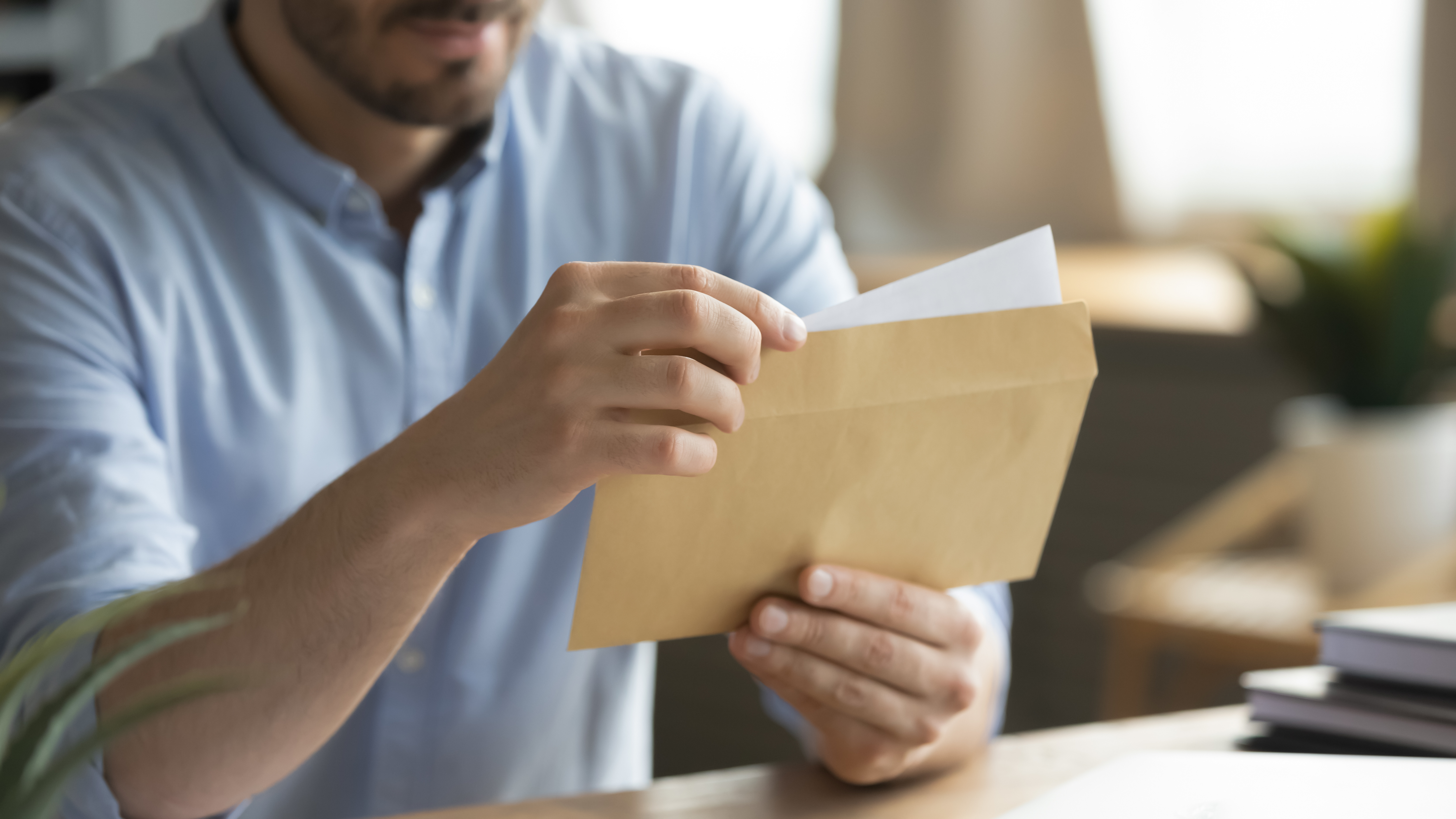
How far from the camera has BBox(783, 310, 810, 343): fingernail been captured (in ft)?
1.87

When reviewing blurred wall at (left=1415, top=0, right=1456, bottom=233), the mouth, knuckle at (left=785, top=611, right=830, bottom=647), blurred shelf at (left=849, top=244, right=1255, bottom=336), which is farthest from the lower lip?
blurred wall at (left=1415, top=0, right=1456, bottom=233)

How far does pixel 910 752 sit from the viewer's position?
2.31 feet

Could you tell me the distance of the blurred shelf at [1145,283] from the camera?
206cm

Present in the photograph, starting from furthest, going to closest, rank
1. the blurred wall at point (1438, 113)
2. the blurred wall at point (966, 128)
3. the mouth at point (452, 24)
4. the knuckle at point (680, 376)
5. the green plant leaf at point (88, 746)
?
1. the blurred wall at point (966, 128)
2. the blurred wall at point (1438, 113)
3. the mouth at point (452, 24)
4. the knuckle at point (680, 376)
5. the green plant leaf at point (88, 746)

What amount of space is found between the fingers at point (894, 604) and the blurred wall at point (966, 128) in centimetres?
188

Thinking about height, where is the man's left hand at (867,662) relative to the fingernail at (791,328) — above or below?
below

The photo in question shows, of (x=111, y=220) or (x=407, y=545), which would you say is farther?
(x=111, y=220)

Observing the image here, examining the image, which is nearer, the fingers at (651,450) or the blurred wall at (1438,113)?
the fingers at (651,450)

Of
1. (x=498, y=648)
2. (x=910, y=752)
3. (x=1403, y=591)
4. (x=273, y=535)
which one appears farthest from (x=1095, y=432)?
(x=273, y=535)

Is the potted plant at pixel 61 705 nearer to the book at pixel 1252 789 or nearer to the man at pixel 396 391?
the man at pixel 396 391

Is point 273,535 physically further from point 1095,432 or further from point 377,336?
point 1095,432

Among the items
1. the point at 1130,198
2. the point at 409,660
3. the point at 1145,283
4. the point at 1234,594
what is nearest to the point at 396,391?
the point at 409,660

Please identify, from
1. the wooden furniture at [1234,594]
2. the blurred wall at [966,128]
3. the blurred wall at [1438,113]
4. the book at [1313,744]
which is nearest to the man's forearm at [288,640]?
the book at [1313,744]

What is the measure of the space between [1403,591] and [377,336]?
1129 mm
